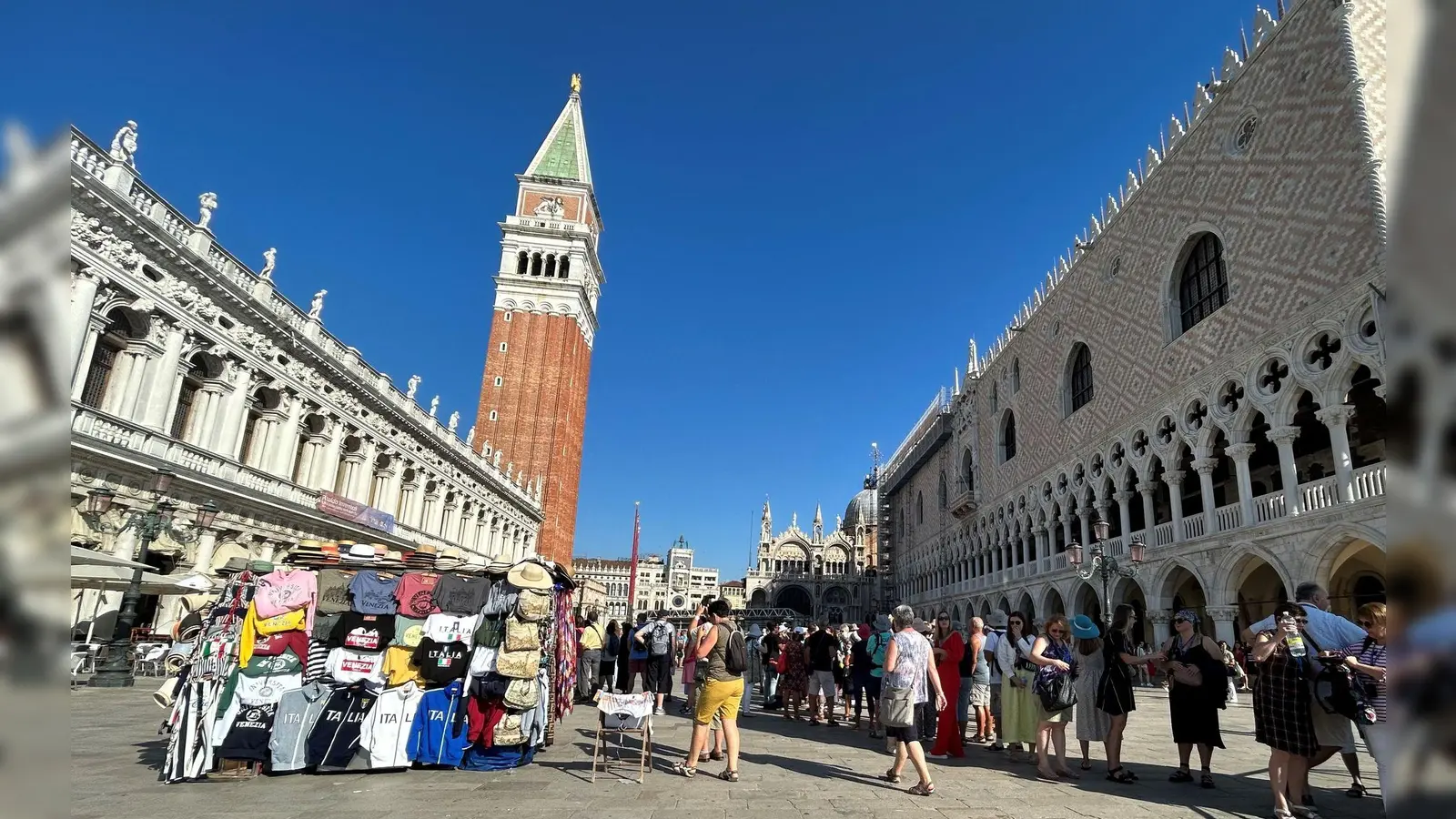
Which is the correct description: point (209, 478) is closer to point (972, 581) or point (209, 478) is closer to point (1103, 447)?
point (1103, 447)

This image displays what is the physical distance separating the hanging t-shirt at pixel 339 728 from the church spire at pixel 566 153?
55.7m

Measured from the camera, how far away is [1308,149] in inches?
600

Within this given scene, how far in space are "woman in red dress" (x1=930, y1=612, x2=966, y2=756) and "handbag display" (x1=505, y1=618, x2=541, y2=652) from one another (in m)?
4.26

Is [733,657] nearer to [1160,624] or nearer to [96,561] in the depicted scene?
[96,561]

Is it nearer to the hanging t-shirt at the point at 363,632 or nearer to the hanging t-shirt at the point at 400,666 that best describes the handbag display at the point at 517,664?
the hanging t-shirt at the point at 400,666

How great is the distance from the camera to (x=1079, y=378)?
26234 millimetres

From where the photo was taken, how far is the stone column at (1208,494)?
699 inches

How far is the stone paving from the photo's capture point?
5.41m

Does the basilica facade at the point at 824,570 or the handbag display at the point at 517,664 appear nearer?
the handbag display at the point at 517,664

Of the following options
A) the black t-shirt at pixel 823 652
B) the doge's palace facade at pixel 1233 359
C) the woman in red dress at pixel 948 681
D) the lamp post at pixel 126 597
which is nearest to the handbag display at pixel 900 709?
the woman in red dress at pixel 948 681

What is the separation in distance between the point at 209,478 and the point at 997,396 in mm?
30228

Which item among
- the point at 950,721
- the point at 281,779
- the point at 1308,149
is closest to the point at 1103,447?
the point at 1308,149

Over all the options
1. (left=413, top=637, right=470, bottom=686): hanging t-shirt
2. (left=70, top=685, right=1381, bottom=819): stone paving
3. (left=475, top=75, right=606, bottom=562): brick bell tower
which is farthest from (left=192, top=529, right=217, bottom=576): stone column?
(left=475, top=75, right=606, bottom=562): brick bell tower

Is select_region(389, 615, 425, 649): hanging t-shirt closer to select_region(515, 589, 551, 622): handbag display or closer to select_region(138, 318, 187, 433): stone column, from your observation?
select_region(515, 589, 551, 622): handbag display
